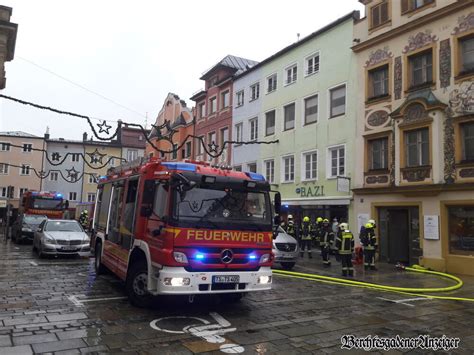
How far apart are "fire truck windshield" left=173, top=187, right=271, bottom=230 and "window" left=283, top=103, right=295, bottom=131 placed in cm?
1799

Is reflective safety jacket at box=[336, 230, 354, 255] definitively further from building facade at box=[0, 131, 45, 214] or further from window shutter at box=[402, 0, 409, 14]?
building facade at box=[0, 131, 45, 214]

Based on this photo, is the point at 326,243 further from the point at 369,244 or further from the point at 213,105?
the point at 213,105

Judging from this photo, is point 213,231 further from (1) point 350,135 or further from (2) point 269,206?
(1) point 350,135

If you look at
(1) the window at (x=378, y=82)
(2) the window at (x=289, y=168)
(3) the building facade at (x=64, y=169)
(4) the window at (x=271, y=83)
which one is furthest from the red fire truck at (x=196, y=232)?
(3) the building facade at (x=64, y=169)

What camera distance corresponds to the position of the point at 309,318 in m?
7.90

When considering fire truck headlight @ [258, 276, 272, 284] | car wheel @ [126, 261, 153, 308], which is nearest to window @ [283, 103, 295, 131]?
fire truck headlight @ [258, 276, 272, 284]

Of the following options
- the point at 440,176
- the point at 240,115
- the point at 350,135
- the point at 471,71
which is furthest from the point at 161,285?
the point at 240,115

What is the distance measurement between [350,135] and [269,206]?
45.4 ft

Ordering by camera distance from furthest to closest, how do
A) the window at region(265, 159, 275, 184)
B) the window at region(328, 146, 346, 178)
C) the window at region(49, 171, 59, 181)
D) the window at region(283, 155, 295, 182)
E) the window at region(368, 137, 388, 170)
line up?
1. the window at region(49, 171, 59, 181)
2. the window at region(265, 159, 275, 184)
3. the window at region(283, 155, 295, 182)
4. the window at region(328, 146, 346, 178)
5. the window at region(368, 137, 388, 170)

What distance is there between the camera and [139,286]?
8164 mm

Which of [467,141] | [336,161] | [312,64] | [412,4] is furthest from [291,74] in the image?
[467,141]

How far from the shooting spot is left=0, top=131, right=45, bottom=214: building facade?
52719 mm

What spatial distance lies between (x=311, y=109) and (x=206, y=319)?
18709 mm

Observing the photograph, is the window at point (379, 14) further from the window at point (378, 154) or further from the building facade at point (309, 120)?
the window at point (378, 154)
